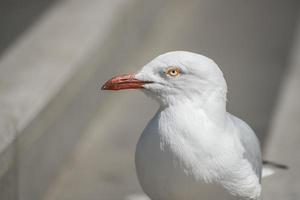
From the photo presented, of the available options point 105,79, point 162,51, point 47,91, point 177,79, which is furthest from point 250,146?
point 162,51

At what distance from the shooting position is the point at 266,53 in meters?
7.11

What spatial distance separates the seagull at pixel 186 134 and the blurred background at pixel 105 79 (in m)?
1.03

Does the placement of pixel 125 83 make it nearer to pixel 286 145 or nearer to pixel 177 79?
pixel 177 79

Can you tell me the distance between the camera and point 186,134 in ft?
10.8

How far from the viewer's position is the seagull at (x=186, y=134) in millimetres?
3273

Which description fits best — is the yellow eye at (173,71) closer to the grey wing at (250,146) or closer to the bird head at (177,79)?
the bird head at (177,79)

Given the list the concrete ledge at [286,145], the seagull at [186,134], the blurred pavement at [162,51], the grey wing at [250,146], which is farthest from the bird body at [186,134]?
the blurred pavement at [162,51]

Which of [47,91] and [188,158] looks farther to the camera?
[47,91]

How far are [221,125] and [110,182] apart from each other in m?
1.99

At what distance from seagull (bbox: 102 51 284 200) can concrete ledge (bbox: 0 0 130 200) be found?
1098mm

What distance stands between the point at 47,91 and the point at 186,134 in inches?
71.5

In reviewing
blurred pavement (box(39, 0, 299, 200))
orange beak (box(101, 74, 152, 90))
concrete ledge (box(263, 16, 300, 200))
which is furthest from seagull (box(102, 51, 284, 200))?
blurred pavement (box(39, 0, 299, 200))

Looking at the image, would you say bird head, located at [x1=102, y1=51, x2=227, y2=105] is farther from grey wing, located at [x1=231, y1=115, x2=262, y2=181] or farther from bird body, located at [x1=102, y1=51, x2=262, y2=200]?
grey wing, located at [x1=231, y1=115, x2=262, y2=181]

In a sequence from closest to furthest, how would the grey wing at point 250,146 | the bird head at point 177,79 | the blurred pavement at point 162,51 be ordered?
the bird head at point 177,79 → the grey wing at point 250,146 → the blurred pavement at point 162,51
